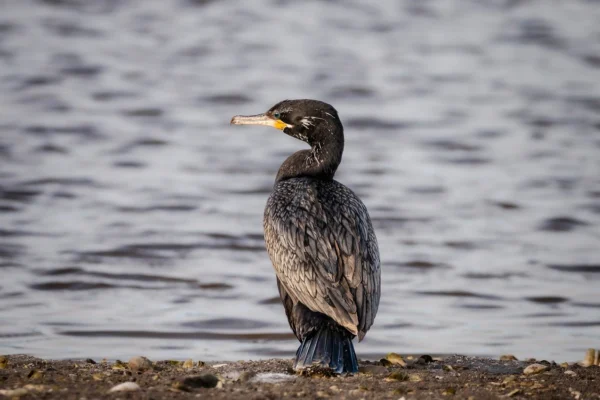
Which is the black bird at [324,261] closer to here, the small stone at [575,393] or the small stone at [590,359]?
the small stone at [575,393]

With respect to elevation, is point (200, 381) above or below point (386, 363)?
below

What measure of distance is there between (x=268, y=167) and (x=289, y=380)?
8403 millimetres

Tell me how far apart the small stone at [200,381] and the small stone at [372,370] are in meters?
1.15

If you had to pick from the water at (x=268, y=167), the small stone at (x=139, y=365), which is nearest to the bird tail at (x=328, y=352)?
the small stone at (x=139, y=365)

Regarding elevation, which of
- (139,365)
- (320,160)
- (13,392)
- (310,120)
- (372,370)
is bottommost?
(13,392)

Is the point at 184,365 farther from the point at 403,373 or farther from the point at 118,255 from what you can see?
the point at 118,255

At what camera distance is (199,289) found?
1000 centimetres

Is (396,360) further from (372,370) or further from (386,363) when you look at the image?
(372,370)

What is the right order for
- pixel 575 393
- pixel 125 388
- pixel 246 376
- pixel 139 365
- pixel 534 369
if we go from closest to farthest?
1. pixel 125 388
2. pixel 575 393
3. pixel 246 376
4. pixel 139 365
5. pixel 534 369

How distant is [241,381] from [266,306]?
344 centimetres

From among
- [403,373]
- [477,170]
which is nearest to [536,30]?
[477,170]

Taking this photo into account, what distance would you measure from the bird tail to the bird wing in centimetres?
16

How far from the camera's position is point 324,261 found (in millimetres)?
6812

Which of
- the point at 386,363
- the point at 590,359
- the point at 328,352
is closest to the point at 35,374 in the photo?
the point at 328,352
